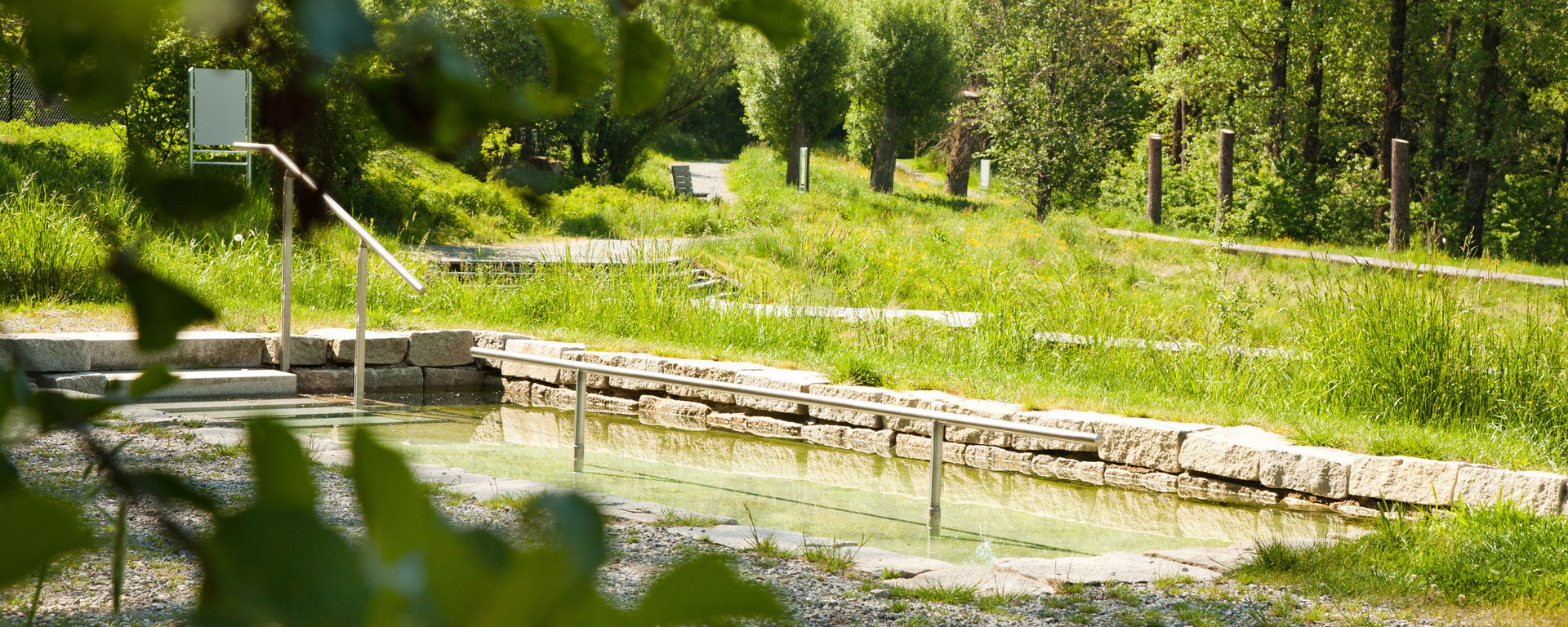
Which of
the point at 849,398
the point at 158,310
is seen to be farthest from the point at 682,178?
the point at 158,310

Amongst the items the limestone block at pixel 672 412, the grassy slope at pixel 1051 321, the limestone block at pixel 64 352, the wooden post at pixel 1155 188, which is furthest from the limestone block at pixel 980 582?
the wooden post at pixel 1155 188

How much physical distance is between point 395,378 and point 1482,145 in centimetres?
1754

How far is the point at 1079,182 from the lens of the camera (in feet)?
58.8

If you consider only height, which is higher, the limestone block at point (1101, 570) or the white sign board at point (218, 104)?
the white sign board at point (218, 104)

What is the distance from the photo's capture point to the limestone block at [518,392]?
759 cm

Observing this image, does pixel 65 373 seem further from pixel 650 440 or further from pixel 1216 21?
pixel 1216 21

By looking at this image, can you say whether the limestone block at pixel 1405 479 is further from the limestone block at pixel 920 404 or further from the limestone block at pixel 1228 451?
the limestone block at pixel 920 404

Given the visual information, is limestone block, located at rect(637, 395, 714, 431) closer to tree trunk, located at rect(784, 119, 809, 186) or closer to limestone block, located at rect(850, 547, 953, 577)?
limestone block, located at rect(850, 547, 953, 577)

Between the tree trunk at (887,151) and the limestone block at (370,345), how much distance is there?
1444cm

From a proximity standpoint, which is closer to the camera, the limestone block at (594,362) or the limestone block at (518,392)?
the limestone block at (594,362)

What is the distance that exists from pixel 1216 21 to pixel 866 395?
16293 mm

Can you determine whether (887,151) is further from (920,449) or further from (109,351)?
(109,351)

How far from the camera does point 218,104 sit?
0.54m

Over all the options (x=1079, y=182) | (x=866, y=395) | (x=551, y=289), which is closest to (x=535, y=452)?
(x=866, y=395)
